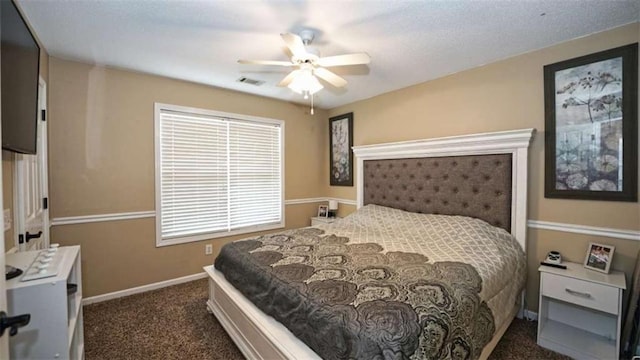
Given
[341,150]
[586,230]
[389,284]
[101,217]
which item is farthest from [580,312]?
[101,217]

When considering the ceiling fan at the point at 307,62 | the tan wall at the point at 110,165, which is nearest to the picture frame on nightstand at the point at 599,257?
the ceiling fan at the point at 307,62

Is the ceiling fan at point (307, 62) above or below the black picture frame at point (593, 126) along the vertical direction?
above

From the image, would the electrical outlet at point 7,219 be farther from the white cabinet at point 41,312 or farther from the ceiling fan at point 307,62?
the ceiling fan at point 307,62

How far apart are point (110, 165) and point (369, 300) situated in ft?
9.60

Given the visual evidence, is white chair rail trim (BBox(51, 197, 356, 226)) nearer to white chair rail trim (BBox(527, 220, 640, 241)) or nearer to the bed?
the bed

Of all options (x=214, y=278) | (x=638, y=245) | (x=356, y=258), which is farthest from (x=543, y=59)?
(x=214, y=278)

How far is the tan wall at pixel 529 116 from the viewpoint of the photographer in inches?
84.1

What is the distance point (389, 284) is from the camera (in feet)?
5.27

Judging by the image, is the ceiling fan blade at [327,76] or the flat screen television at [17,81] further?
the ceiling fan blade at [327,76]

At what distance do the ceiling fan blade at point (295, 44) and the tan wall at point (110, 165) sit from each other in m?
1.95

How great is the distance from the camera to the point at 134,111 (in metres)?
3.00

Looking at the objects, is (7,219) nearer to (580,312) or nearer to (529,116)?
(529,116)

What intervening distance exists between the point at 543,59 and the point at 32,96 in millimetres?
3826

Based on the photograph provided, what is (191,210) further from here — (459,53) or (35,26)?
(459,53)
